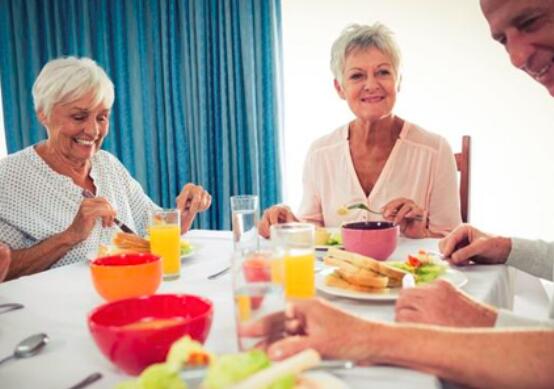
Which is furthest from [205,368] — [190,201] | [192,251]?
[190,201]

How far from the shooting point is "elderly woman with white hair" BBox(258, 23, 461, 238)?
1.99 meters

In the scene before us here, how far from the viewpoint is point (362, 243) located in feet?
4.21

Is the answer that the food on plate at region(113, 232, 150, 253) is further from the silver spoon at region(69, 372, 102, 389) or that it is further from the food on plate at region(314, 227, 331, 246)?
the silver spoon at region(69, 372, 102, 389)

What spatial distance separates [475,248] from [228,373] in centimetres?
92

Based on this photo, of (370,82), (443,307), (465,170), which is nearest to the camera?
(443,307)

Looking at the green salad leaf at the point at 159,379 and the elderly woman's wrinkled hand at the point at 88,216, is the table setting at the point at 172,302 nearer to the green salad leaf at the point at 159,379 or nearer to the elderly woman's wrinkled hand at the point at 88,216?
the green salad leaf at the point at 159,379

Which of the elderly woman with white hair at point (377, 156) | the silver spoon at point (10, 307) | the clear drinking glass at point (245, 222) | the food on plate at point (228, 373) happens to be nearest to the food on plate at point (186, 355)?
the food on plate at point (228, 373)

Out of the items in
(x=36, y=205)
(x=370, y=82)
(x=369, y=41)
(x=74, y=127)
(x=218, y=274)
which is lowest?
(x=218, y=274)

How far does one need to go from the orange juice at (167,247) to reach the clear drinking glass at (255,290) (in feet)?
1.64

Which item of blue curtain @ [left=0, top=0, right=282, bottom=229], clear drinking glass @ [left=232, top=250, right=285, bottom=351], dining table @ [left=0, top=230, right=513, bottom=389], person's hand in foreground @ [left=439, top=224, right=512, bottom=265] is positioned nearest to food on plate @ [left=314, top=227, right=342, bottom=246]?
dining table @ [left=0, top=230, right=513, bottom=389]

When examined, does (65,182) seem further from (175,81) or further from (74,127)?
(175,81)

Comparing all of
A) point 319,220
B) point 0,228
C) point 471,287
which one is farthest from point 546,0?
point 0,228

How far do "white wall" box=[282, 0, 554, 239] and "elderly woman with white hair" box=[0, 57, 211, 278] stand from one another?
1.63 metres

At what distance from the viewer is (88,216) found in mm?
1571
